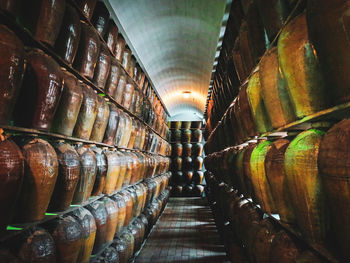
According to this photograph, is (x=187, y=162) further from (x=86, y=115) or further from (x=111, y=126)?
(x=86, y=115)

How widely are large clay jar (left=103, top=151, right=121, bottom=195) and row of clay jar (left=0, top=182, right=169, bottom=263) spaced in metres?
0.10

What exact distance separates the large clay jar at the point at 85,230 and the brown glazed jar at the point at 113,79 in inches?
46.6

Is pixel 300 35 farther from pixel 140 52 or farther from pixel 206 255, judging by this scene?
pixel 140 52

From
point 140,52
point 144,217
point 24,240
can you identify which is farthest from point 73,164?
point 140,52

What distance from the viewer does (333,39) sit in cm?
87

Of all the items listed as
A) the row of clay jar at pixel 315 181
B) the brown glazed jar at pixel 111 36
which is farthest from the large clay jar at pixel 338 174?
the brown glazed jar at pixel 111 36

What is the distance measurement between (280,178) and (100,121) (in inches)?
60.4

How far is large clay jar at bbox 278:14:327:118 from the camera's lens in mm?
1103

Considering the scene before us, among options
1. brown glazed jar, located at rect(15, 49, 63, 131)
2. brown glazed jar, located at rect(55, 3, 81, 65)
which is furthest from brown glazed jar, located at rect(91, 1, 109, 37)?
brown glazed jar, located at rect(15, 49, 63, 131)

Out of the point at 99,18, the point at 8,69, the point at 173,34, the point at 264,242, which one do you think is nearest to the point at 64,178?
the point at 8,69

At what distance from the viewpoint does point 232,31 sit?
114 inches

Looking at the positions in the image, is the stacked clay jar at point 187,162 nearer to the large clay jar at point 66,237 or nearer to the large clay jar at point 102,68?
the large clay jar at point 102,68

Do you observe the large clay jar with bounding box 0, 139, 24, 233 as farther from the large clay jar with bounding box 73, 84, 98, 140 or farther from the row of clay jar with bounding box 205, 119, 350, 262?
the row of clay jar with bounding box 205, 119, 350, 262

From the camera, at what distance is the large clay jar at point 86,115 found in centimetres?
195
